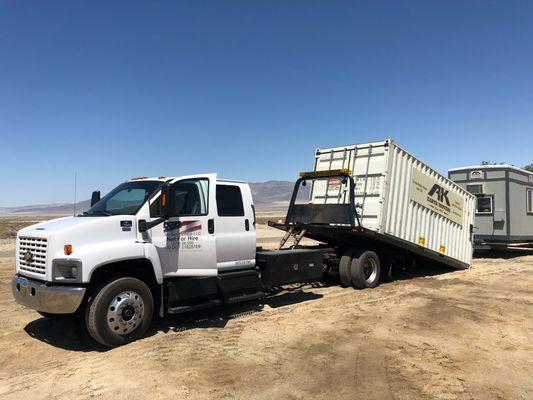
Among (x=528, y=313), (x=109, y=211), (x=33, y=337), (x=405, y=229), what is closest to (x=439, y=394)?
(x=528, y=313)

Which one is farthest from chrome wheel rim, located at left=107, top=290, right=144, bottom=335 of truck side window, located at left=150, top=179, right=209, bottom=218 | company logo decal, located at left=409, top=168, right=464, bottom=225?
company logo decal, located at left=409, top=168, right=464, bottom=225

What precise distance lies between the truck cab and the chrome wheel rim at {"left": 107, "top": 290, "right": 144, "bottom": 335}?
0.01m

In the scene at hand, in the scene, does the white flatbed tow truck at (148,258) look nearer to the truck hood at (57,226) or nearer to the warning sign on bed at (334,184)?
the truck hood at (57,226)

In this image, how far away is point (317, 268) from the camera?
31.7ft

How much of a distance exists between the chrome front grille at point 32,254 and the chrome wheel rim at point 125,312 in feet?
3.47

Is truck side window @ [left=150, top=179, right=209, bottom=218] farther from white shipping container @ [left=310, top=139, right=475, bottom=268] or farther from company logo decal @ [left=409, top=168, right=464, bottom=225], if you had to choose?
company logo decal @ [left=409, top=168, right=464, bottom=225]

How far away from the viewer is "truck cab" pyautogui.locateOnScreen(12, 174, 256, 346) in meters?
6.09

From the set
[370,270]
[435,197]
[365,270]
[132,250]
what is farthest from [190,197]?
[435,197]

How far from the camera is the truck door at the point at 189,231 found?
7.04m

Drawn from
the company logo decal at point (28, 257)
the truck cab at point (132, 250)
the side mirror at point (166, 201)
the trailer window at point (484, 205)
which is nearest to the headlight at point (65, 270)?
the truck cab at point (132, 250)

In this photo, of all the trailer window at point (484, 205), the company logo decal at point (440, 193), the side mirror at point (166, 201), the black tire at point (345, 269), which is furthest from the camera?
the trailer window at point (484, 205)

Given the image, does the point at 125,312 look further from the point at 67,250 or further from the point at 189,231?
the point at 189,231

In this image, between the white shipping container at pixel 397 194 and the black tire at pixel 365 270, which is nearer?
the black tire at pixel 365 270

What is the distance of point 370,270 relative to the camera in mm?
11234
